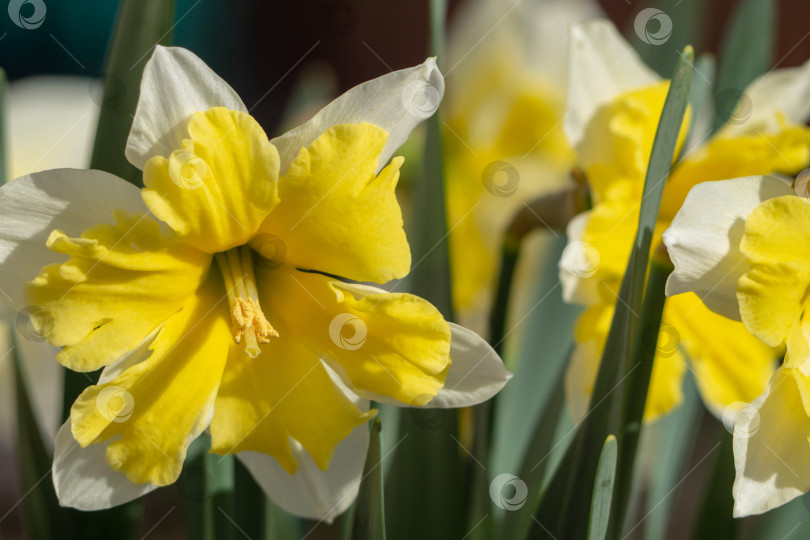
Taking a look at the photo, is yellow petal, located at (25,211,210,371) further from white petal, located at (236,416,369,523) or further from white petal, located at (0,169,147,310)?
white petal, located at (236,416,369,523)

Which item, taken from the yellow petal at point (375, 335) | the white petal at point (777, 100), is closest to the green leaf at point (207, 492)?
the yellow petal at point (375, 335)

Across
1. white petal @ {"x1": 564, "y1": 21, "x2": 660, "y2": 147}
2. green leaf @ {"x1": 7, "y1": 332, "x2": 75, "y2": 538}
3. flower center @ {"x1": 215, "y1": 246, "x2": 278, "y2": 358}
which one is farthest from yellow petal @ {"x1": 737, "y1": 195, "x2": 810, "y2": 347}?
green leaf @ {"x1": 7, "y1": 332, "x2": 75, "y2": 538}

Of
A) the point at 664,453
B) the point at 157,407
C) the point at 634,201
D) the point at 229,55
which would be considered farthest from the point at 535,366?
the point at 229,55

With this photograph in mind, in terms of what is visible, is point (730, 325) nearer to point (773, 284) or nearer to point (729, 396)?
point (729, 396)

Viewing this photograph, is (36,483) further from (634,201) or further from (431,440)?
(634,201)

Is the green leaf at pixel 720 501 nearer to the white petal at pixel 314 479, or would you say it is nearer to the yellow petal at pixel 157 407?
the white petal at pixel 314 479
